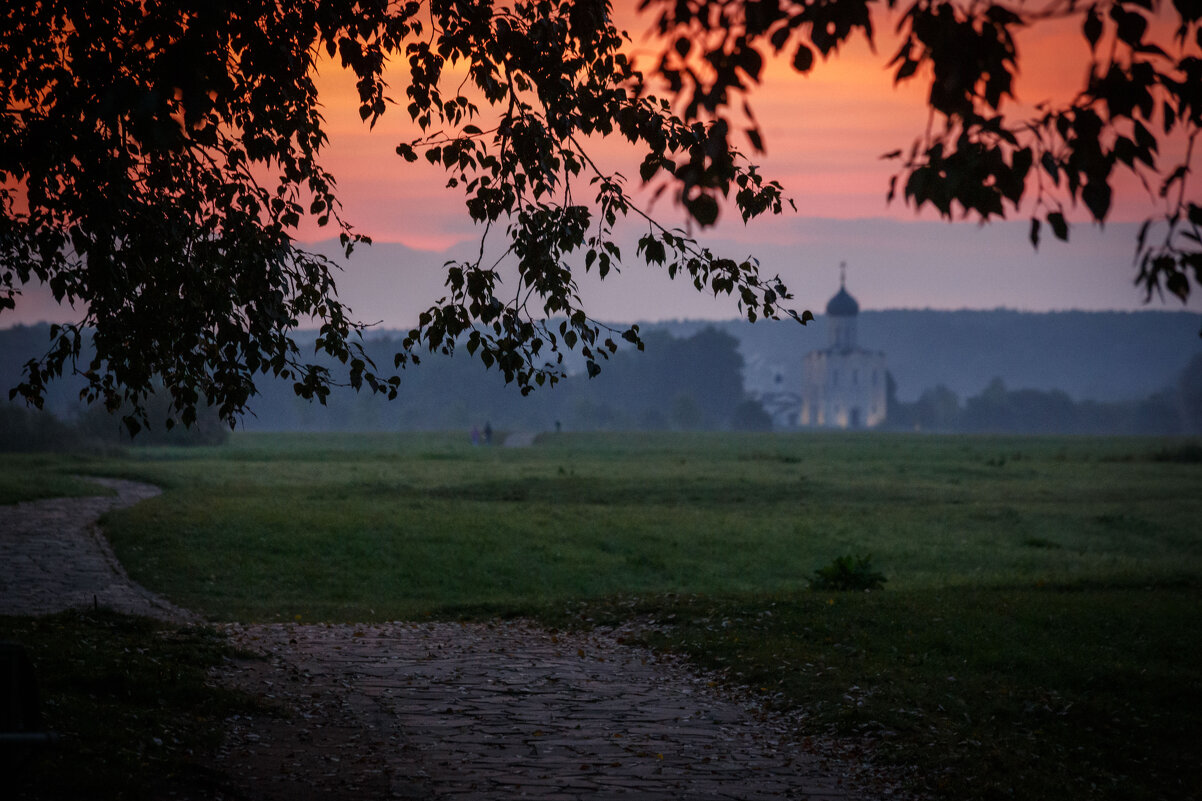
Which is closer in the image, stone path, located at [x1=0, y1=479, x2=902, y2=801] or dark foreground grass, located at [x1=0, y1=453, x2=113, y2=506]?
stone path, located at [x1=0, y1=479, x2=902, y2=801]

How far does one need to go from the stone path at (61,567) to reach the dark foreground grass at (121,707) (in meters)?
2.46

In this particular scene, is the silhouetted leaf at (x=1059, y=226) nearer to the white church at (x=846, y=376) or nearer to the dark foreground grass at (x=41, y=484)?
the dark foreground grass at (x=41, y=484)

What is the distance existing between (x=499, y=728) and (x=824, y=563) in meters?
19.4

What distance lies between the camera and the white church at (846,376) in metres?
190

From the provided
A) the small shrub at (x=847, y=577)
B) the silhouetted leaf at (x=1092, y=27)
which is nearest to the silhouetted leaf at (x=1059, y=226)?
the silhouetted leaf at (x=1092, y=27)

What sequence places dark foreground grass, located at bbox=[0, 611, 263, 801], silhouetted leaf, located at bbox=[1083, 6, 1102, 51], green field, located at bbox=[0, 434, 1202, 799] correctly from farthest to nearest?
1. green field, located at bbox=[0, 434, 1202, 799]
2. dark foreground grass, located at bbox=[0, 611, 263, 801]
3. silhouetted leaf, located at bbox=[1083, 6, 1102, 51]

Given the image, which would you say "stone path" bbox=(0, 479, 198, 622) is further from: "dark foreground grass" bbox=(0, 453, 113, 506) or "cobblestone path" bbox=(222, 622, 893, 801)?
"cobblestone path" bbox=(222, 622, 893, 801)

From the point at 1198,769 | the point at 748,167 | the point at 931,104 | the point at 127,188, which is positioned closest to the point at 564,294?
the point at 748,167

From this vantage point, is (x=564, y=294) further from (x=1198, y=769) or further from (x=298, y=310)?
(x=1198, y=769)

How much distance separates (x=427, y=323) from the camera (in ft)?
33.5

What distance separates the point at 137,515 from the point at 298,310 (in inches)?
703

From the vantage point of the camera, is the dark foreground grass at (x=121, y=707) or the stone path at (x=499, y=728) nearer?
the dark foreground grass at (x=121, y=707)

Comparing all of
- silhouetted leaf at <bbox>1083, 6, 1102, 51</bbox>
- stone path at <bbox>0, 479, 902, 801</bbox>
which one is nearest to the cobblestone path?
stone path at <bbox>0, 479, 902, 801</bbox>

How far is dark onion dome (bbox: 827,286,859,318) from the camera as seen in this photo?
190000 millimetres
